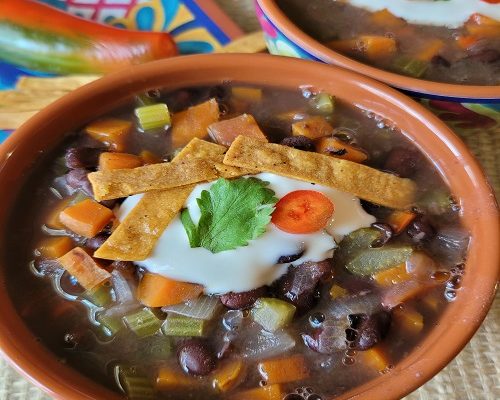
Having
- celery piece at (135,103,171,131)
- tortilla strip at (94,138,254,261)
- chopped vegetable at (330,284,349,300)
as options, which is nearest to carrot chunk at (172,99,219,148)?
celery piece at (135,103,171,131)

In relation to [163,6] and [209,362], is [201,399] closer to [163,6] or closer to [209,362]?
[209,362]

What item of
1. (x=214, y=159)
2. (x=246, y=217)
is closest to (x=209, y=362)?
(x=246, y=217)

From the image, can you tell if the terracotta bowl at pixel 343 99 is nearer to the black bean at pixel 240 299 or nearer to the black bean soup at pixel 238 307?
the black bean soup at pixel 238 307

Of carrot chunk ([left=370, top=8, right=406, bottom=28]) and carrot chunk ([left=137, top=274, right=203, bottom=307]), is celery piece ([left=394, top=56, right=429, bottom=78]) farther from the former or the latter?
carrot chunk ([left=137, top=274, right=203, bottom=307])

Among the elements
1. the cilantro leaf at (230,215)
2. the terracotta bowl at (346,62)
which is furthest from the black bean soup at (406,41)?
the cilantro leaf at (230,215)

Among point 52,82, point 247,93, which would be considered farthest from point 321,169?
point 52,82
